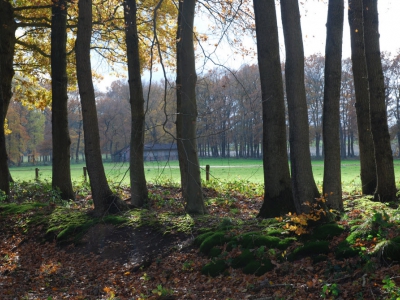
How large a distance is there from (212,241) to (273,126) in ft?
9.31

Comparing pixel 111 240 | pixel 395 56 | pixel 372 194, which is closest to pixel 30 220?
pixel 111 240

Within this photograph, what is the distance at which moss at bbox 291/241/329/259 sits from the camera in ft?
22.9

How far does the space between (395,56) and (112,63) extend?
4772cm

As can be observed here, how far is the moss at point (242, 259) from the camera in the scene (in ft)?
24.4

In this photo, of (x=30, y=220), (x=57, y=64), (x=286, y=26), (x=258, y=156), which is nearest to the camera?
(x=286, y=26)

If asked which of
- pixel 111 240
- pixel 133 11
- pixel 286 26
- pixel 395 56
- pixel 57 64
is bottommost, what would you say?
pixel 111 240

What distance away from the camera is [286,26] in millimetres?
8336

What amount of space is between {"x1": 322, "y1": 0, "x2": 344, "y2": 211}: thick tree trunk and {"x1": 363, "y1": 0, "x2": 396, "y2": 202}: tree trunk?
2133mm

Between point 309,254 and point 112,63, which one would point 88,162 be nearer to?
point 309,254

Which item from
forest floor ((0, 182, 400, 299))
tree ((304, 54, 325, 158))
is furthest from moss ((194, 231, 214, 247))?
tree ((304, 54, 325, 158))

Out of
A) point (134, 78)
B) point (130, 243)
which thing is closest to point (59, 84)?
point (134, 78)

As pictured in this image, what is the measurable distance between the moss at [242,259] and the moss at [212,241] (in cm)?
81

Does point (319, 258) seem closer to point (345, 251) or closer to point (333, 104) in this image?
point (345, 251)

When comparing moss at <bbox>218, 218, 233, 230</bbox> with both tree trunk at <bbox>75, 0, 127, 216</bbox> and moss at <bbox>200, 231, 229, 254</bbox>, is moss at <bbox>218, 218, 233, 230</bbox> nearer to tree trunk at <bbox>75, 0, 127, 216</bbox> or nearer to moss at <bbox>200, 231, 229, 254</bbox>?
moss at <bbox>200, 231, 229, 254</bbox>
